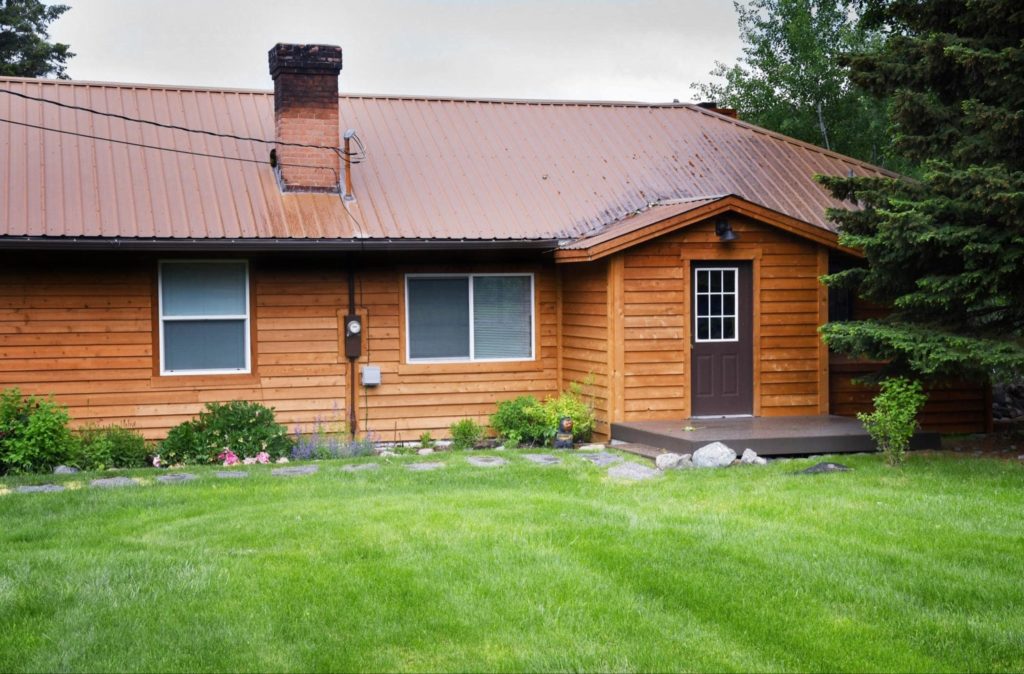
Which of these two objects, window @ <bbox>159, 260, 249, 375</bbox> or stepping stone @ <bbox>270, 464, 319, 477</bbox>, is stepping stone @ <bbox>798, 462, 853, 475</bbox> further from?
window @ <bbox>159, 260, 249, 375</bbox>

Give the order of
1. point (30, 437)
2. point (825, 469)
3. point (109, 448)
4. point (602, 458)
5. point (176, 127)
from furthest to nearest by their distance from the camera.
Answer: point (176, 127)
point (109, 448)
point (602, 458)
point (30, 437)
point (825, 469)

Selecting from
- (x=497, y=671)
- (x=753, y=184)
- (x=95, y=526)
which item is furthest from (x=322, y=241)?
(x=497, y=671)

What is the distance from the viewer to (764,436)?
1181cm

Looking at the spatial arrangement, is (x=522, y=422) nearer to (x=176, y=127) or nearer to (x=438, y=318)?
(x=438, y=318)

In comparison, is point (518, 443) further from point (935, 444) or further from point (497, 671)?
point (497, 671)

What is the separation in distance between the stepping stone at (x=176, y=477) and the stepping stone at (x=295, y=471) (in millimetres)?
775

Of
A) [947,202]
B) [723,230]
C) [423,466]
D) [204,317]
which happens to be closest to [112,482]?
[423,466]

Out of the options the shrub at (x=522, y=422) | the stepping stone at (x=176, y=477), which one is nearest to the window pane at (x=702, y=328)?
the shrub at (x=522, y=422)

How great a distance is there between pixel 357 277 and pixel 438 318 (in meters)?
1.12

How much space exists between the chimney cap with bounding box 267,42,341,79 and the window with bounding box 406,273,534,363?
287 cm

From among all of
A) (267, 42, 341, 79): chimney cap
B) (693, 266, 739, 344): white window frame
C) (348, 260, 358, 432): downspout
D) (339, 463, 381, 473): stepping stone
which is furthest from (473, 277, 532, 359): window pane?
(267, 42, 341, 79): chimney cap

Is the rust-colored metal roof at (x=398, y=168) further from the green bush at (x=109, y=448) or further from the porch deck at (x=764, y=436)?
the porch deck at (x=764, y=436)

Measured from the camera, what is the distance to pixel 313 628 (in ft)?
19.3

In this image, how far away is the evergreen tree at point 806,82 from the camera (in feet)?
86.0
